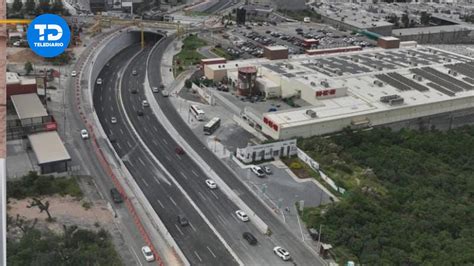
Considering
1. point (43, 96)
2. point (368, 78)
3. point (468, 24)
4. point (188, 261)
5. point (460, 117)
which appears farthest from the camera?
point (468, 24)

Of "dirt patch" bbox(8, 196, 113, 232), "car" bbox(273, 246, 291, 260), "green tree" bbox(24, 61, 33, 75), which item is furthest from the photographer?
"green tree" bbox(24, 61, 33, 75)

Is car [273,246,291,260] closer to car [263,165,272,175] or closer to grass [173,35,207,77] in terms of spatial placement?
car [263,165,272,175]

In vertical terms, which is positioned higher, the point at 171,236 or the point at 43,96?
the point at 43,96

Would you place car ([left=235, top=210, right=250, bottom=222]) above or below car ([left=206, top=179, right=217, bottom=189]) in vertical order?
below

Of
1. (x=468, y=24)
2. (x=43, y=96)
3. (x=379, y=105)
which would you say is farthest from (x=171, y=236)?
(x=468, y=24)

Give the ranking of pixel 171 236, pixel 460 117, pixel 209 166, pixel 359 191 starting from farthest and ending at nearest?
pixel 460 117
pixel 209 166
pixel 359 191
pixel 171 236

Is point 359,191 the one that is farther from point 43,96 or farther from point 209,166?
point 43,96

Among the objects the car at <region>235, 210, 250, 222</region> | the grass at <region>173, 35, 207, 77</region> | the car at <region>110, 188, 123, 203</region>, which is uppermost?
the grass at <region>173, 35, 207, 77</region>

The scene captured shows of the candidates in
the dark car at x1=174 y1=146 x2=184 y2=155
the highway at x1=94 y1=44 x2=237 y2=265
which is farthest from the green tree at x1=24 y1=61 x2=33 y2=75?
the dark car at x1=174 y1=146 x2=184 y2=155
